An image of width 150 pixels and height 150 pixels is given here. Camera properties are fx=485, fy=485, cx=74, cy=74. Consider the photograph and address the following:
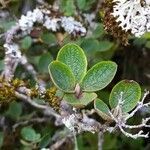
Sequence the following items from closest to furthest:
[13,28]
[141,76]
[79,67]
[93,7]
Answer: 1. [79,67]
2. [13,28]
3. [93,7]
4. [141,76]

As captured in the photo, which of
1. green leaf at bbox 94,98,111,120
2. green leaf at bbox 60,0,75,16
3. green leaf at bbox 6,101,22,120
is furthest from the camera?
green leaf at bbox 6,101,22,120

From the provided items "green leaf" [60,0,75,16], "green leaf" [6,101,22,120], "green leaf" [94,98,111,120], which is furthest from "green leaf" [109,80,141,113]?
"green leaf" [6,101,22,120]

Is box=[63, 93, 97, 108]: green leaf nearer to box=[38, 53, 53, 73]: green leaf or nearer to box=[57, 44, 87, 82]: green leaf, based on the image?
box=[57, 44, 87, 82]: green leaf

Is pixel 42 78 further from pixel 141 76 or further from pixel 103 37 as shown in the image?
pixel 141 76

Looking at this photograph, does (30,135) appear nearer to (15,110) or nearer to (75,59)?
(15,110)

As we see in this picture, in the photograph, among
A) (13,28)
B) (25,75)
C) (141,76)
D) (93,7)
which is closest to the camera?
(13,28)

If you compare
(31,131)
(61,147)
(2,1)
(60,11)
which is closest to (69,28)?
(60,11)

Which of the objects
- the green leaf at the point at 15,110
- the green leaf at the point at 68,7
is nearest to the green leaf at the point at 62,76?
the green leaf at the point at 68,7

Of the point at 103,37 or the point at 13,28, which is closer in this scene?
the point at 13,28

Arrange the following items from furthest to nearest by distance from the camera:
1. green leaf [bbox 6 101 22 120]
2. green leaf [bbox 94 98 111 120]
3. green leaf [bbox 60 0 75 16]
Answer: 1. green leaf [bbox 6 101 22 120]
2. green leaf [bbox 60 0 75 16]
3. green leaf [bbox 94 98 111 120]
